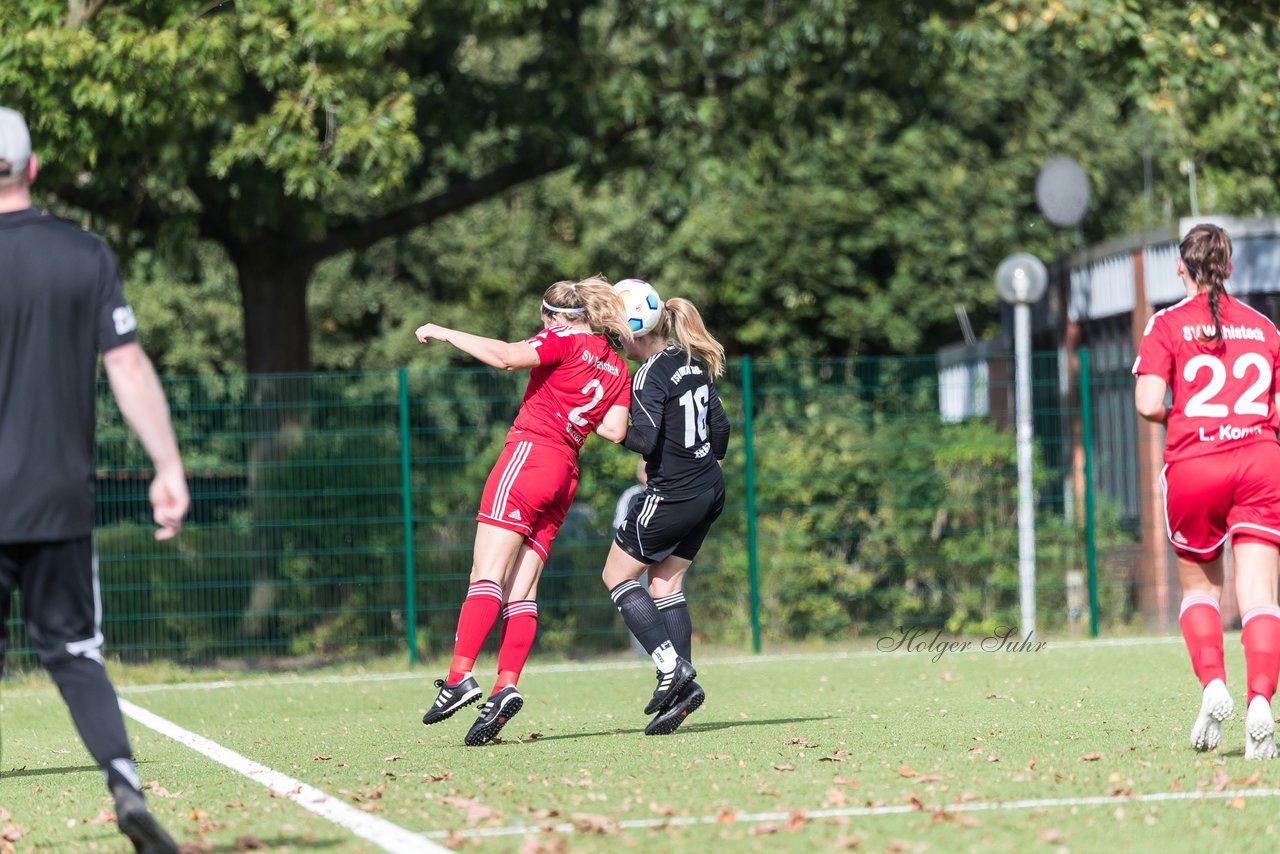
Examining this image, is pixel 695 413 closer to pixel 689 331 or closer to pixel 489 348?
pixel 689 331

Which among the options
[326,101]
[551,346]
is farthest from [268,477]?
[551,346]

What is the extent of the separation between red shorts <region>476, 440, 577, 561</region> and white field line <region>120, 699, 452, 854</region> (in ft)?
4.68

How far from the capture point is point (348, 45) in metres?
12.8

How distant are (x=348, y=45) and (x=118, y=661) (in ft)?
15.7

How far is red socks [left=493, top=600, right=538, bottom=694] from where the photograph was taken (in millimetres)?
7570

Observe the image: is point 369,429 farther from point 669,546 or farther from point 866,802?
point 866,802

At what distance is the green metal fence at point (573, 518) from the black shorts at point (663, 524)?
5.66 meters

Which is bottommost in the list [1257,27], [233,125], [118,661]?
[118,661]

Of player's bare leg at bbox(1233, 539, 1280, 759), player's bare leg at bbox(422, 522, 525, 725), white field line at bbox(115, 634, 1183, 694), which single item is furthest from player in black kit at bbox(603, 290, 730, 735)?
white field line at bbox(115, 634, 1183, 694)

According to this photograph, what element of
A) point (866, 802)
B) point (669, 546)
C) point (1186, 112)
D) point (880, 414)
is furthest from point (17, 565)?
point (1186, 112)

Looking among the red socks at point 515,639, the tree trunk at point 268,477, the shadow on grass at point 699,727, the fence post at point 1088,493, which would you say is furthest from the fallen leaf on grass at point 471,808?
the fence post at point 1088,493

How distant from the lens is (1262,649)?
243 inches

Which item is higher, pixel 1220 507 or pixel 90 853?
pixel 1220 507

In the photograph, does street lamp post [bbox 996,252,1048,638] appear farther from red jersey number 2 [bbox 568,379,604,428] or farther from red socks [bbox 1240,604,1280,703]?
red socks [bbox 1240,604,1280,703]
